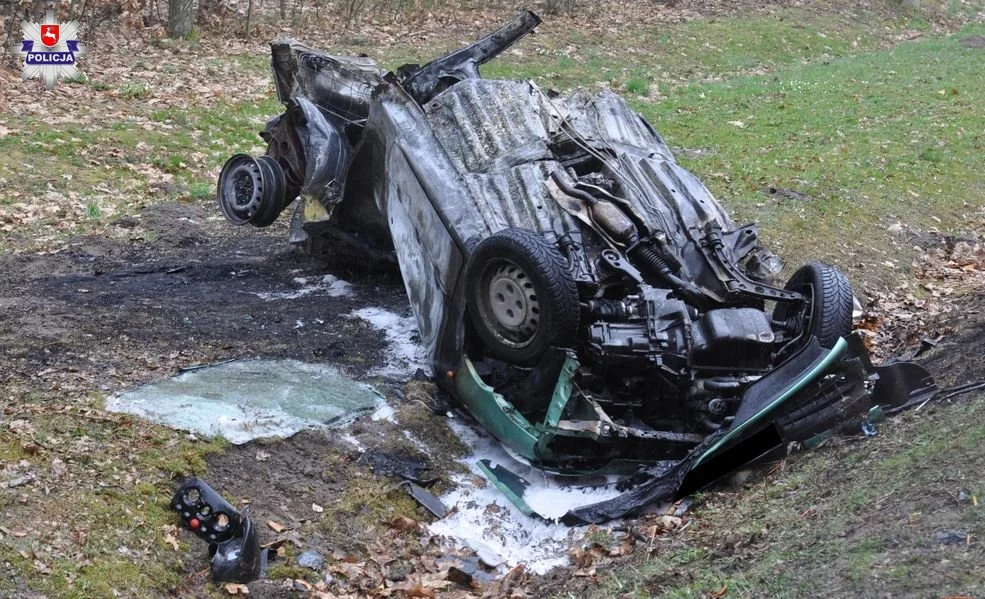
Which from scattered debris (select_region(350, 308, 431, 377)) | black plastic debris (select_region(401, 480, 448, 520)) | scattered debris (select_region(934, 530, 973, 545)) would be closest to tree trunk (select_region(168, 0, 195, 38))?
scattered debris (select_region(350, 308, 431, 377))

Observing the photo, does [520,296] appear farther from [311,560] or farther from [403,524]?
[311,560]

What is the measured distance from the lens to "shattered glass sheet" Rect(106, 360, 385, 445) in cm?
602

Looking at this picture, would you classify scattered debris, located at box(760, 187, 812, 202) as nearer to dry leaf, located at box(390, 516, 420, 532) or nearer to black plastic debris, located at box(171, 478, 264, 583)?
dry leaf, located at box(390, 516, 420, 532)

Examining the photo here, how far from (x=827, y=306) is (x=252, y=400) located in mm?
3420

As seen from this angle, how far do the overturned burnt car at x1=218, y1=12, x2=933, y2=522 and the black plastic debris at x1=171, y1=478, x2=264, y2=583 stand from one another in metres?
1.59

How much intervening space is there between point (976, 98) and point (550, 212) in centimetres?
1206

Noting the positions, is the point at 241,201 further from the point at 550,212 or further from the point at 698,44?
the point at 698,44

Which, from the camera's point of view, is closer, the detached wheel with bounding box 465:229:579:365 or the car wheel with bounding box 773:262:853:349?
the detached wheel with bounding box 465:229:579:365

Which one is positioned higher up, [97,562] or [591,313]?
[591,313]

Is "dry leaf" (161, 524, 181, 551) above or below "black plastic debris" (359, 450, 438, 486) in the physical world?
above

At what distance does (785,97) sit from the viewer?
1602cm

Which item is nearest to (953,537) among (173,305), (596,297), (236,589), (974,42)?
(596,297)

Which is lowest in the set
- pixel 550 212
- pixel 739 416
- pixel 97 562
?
pixel 97 562

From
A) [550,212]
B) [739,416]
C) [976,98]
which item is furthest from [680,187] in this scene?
[976,98]
